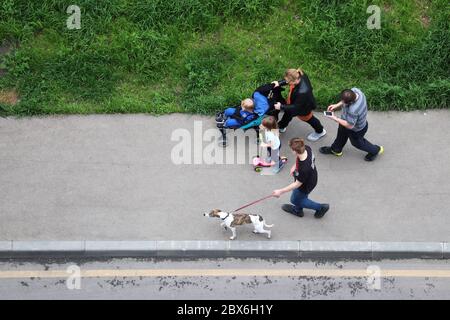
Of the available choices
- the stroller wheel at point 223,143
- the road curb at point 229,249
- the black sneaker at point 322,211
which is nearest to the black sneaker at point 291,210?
the black sneaker at point 322,211

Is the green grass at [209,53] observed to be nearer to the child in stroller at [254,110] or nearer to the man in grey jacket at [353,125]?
the child in stroller at [254,110]

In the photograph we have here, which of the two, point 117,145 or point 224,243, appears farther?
point 117,145

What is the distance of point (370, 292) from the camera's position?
7375mm

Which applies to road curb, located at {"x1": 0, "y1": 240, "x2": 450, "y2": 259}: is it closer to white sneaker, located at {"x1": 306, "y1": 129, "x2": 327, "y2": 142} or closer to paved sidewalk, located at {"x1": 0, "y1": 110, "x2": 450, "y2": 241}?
paved sidewalk, located at {"x1": 0, "y1": 110, "x2": 450, "y2": 241}

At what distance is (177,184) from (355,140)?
8.21ft

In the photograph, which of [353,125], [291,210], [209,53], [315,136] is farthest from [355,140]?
[209,53]

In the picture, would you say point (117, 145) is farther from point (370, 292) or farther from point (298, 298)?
point (370, 292)

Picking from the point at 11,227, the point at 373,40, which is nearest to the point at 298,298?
the point at 11,227

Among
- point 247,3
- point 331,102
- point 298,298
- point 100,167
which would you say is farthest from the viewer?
point 247,3

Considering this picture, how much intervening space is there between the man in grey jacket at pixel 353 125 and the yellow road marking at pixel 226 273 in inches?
68.0

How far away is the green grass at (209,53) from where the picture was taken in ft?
29.7

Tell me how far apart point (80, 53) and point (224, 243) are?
3.97m

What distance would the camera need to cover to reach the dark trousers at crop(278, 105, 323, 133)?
811 centimetres

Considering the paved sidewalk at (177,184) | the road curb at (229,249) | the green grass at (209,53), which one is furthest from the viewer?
the green grass at (209,53)
